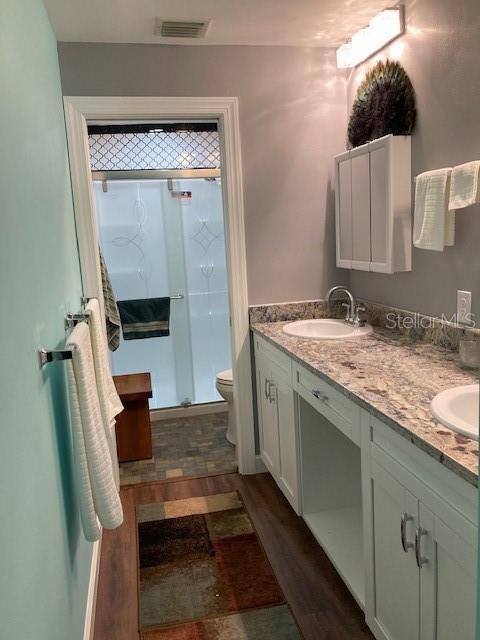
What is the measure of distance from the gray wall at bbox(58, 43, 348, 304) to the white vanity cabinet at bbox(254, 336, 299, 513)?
423 mm

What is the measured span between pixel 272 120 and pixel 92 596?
7.80 ft

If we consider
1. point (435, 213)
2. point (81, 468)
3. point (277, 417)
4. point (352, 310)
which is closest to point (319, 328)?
point (352, 310)

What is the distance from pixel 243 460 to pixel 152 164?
89.2 inches

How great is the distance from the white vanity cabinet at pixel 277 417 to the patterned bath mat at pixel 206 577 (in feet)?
0.90

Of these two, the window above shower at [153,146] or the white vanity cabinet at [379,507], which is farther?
the window above shower at [153,146]

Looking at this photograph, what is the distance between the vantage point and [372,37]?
239 centimetres

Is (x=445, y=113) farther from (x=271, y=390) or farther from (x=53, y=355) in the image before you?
(x=53, y=355)

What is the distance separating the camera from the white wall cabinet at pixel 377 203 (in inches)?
88.3

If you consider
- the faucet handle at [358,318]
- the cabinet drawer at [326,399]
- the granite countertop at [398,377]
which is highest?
the faucet handle at [358,318]

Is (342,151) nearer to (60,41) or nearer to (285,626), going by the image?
(60,41)

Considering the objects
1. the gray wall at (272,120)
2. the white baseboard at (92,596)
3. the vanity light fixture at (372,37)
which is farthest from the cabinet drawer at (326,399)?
the vanity light fixture at (372,37)

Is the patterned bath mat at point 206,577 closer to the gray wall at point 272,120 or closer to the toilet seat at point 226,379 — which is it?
the toilet seat at point 226,379

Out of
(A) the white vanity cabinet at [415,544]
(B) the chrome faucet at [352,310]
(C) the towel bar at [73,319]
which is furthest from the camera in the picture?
(B) the chrome faucet at [352,310]

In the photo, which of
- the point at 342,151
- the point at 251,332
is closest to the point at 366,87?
the point at 342,151
